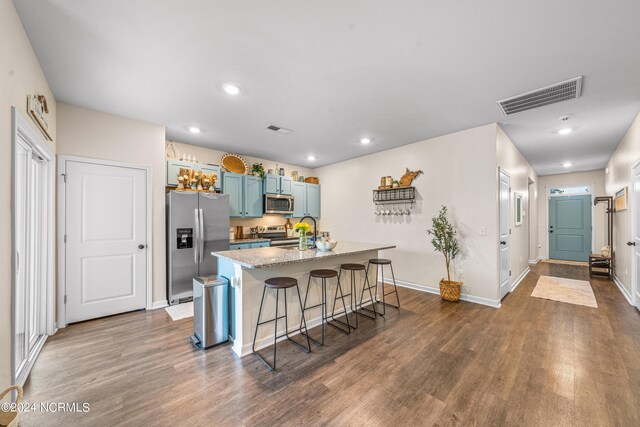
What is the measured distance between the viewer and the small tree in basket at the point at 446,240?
161 inches

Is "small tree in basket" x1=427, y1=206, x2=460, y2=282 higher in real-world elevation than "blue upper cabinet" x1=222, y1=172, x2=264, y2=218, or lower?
lower

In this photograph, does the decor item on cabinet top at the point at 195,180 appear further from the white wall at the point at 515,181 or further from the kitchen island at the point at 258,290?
the white wall at the point at 515,181

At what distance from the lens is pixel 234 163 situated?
17.3ft

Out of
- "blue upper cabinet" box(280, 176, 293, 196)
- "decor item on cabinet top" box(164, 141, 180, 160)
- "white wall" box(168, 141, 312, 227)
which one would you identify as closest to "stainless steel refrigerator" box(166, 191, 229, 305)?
"decor item on cabinet top" box(164, 141, 180, 160)

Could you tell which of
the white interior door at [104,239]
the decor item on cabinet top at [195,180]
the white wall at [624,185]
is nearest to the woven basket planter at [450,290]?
the white wall at [624,185]

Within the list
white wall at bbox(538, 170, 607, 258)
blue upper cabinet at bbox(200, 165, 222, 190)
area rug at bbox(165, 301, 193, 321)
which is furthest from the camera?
white wall at bbox(538, 170, 607, 258)

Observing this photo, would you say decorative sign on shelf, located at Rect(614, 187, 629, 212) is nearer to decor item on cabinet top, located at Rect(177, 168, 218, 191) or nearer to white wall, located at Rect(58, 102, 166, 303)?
decor item on cabinet top, located at Rect(177, 168, 218, 191)

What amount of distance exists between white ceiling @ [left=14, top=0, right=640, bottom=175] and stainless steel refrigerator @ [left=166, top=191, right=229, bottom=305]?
1166 mm

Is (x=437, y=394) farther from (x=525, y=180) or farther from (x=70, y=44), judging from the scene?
(x=525, y=180)

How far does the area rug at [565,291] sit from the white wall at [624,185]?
51 centimetres

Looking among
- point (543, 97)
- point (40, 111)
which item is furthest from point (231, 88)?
point (543, 97)

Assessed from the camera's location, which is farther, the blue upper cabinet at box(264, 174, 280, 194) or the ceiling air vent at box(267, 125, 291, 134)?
the blue upper cabinet at box(264, 174, 280, 194)

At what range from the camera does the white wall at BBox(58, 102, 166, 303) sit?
10.4 ft

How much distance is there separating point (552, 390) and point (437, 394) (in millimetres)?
912
